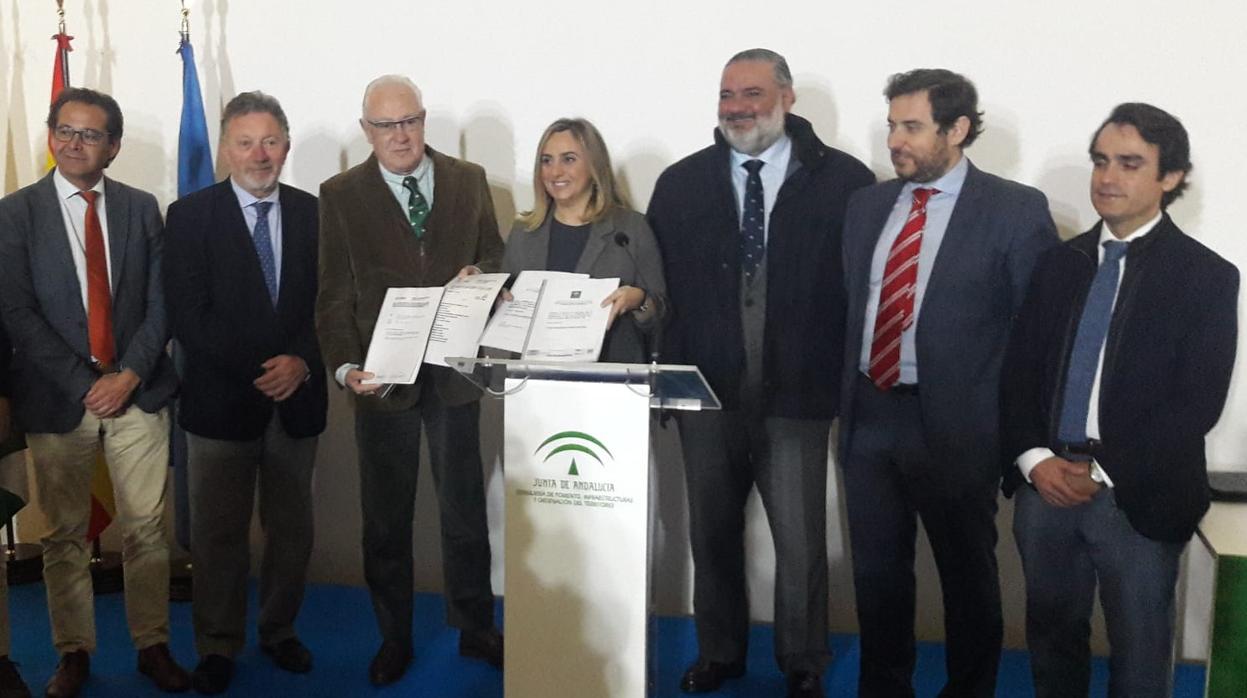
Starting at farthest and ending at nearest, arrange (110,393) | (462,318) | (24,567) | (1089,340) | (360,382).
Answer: (24,567), (110,393), (360,382), (462,318), (1089,340)

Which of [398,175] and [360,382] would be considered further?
[398,175]

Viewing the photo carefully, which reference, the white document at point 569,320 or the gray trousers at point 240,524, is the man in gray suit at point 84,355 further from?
the white document at point 569,320

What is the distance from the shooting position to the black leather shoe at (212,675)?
11.3 ft

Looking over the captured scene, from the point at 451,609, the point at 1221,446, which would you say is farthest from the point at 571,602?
the point at 1221,446

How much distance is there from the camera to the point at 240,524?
352 centimetres

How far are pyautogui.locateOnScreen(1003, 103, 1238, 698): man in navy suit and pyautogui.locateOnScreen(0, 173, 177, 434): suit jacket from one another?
103 inches

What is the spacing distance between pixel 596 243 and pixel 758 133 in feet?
1.93

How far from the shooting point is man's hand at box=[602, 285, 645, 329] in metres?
2.88

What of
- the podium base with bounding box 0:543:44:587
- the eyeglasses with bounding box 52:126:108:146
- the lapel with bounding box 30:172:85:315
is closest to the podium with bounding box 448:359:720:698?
the lapel with bounding box 30:172:85:315

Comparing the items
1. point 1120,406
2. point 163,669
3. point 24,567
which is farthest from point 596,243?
point 24,567

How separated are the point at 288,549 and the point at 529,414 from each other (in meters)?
1.33

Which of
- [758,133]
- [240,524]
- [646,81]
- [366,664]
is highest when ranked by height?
[646,81]

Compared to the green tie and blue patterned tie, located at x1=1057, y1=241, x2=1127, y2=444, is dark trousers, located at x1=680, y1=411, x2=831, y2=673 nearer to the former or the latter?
blue patterned tie, located at x1=1057, y1=241, x2=1127, y2=444

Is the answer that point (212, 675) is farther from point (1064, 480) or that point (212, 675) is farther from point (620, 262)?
point (1064, 480)
